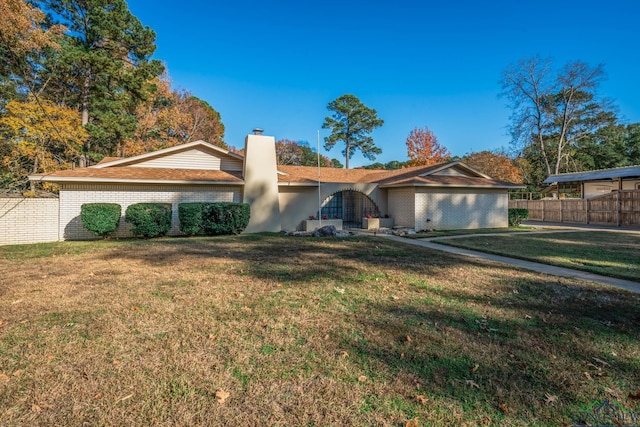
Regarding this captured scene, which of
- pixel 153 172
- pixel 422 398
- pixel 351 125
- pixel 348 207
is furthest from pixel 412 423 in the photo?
pixel 351 125

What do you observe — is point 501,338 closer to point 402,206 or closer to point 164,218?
point 164,218

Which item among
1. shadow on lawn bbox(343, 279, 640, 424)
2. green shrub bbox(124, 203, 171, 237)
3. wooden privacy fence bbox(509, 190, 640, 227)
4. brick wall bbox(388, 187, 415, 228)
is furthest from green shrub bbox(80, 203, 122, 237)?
wooden privacy fence bbox(509, 190, 640, 227)

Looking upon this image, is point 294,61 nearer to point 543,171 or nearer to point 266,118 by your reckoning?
point 266,118

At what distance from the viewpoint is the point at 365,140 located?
139ft

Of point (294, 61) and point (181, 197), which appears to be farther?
point (294, 61)

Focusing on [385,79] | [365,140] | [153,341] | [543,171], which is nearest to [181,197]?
[153,341]

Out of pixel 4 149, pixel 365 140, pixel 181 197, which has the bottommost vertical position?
pixel 181 197

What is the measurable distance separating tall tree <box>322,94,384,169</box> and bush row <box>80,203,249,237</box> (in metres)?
29.5

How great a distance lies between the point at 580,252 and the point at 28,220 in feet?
61.0

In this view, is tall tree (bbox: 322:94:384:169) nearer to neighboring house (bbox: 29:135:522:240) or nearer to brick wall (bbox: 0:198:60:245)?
neighboring house (bbox: 29:135:522:240)

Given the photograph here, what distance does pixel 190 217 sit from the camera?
1327 cm

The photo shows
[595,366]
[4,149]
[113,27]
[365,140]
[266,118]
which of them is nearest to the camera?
[595,366]

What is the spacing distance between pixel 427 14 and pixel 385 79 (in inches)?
354

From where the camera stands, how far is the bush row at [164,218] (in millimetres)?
12125
